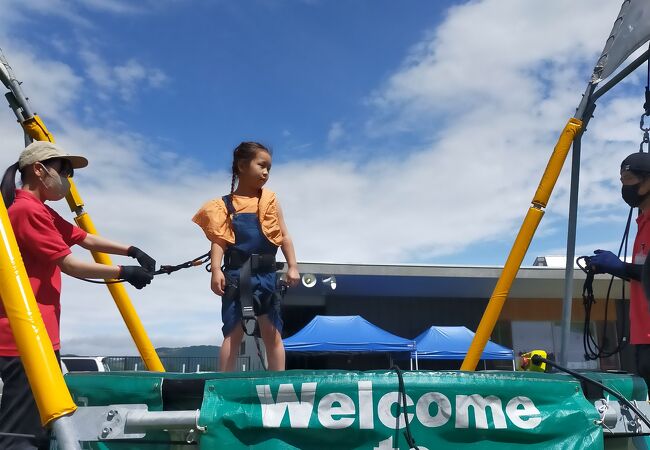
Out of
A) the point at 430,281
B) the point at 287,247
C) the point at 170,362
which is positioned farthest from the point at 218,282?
the point at 430,281

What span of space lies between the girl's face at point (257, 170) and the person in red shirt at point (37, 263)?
3.14 ft

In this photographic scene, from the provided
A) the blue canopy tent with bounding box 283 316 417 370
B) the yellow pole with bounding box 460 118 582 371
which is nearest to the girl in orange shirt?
the yellow pole with bounding box 460 118 582 371

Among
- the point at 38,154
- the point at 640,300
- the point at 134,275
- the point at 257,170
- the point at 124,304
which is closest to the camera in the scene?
the point at 134,275

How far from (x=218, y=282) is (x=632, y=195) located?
2215 mm

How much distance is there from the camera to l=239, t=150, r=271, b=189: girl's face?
336 cm

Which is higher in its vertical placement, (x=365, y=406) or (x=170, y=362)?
(x=170, y=362)

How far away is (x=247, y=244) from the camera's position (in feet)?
10.5

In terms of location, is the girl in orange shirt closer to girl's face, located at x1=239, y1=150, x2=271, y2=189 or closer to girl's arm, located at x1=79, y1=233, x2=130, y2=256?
girl's face, located at x1=239, y1=150, x2=271, y2=189

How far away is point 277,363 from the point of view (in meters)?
3.15

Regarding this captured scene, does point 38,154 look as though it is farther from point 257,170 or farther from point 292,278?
point 292,278

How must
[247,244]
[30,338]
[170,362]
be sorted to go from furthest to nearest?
[170,362] → [247,244] → [30,338]

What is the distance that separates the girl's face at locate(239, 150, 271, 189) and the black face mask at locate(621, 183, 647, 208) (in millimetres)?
1937

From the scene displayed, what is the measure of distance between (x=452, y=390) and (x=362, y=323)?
1441cm

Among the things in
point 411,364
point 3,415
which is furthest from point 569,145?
point 411,364
